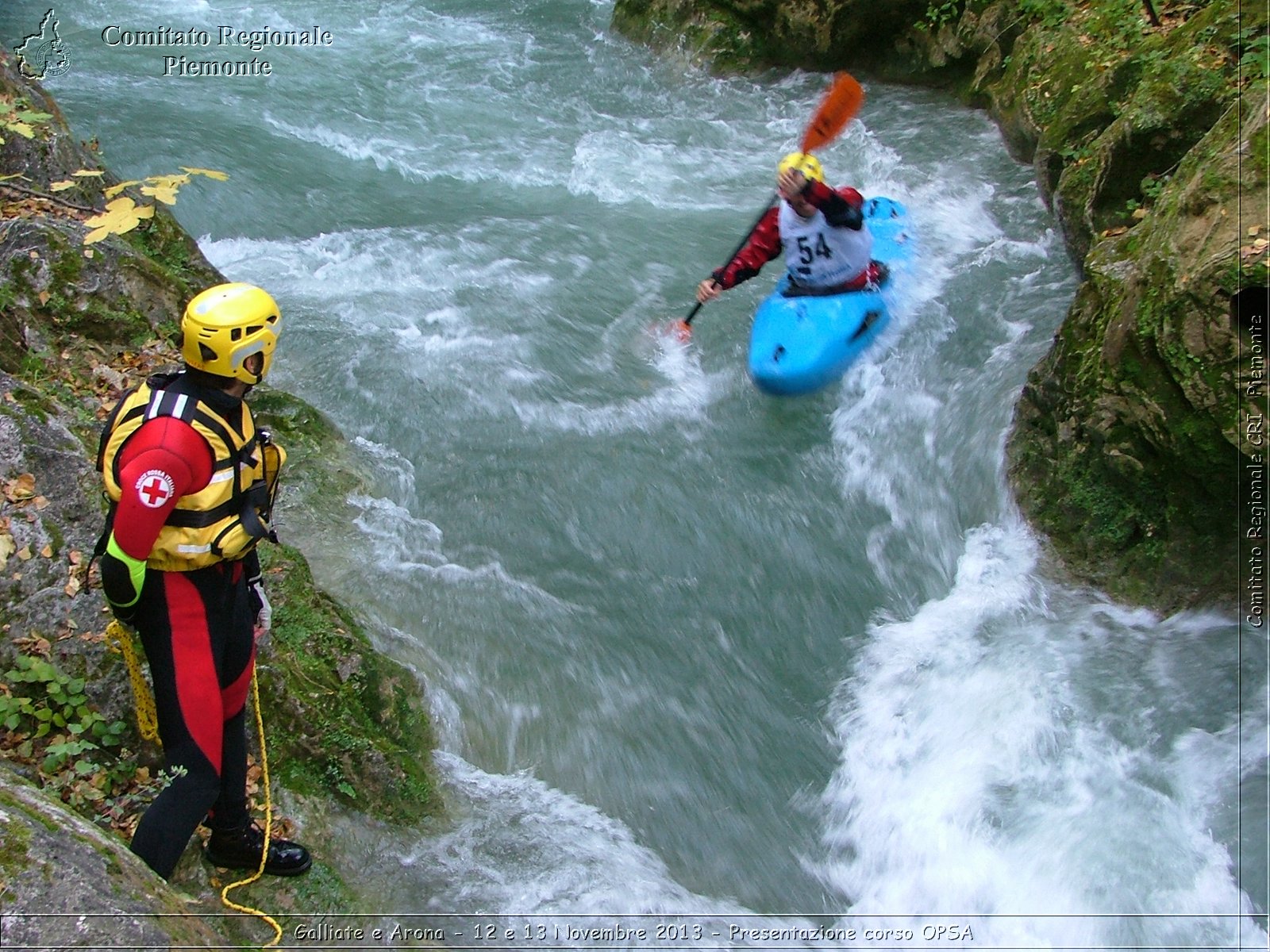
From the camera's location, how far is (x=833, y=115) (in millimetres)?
6973

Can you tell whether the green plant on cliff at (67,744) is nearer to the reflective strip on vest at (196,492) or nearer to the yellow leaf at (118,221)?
the reflective strip on vest at (196,492)

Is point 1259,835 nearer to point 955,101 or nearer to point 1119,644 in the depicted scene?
point 1119,644

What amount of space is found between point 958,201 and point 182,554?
736 cm

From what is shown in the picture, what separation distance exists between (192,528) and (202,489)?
0.36ft

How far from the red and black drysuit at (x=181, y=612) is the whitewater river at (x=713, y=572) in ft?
2.77

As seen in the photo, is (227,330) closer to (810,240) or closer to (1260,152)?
(1260,152)

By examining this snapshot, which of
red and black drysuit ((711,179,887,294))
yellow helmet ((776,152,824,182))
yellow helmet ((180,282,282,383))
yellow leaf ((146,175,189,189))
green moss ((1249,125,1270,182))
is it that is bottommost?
red and black drysuit ((711,179,887,294))

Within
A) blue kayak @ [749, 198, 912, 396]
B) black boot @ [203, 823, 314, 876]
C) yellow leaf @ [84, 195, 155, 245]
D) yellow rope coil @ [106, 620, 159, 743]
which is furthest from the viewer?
blue kayak @ [749, 198, 912, 396]

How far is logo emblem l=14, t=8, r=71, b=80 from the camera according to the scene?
10195mm

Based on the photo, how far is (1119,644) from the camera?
4.62 m

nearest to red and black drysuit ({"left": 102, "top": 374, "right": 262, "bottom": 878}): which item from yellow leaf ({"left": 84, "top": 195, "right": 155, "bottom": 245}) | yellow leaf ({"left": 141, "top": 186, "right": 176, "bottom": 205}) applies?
yellow leaf ({"left": 84, "top": 195, "right": 155, "bottom": 245})

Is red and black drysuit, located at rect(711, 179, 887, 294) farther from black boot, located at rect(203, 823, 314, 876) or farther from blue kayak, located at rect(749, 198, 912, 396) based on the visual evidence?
black boot, located at rect(203, 823, 314, 876)

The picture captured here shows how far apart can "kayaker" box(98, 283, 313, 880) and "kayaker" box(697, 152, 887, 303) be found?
4.05m

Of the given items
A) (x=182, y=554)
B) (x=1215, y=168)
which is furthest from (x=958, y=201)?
(x=182, y=554)
